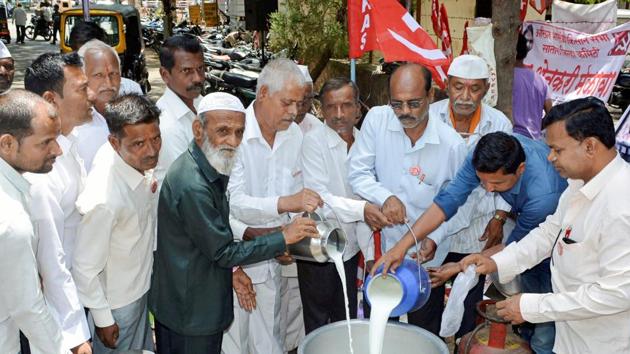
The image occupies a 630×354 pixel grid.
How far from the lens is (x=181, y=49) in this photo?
12.5 feet

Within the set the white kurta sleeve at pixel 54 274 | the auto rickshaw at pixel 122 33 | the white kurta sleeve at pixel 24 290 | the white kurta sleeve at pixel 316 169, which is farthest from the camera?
the auto rickshaw at pixel 122 33

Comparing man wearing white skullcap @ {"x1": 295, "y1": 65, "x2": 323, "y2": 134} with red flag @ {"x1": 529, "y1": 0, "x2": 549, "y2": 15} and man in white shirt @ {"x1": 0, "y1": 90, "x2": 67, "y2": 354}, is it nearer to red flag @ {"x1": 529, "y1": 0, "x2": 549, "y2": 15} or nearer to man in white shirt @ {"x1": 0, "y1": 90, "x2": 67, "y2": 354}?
man in white shirt @ {"x1": 0, "y1": 90, "x2": 67, "y2": 354}

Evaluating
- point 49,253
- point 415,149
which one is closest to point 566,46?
point 415,149

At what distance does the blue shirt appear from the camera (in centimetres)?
284

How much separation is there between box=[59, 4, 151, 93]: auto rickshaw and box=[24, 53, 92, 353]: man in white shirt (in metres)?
9.92

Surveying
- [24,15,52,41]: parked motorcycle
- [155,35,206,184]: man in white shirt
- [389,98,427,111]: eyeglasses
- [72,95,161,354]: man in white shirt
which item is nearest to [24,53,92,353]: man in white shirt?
[72,95,161,354]: man in white shirt

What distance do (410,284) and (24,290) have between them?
5.16 ft

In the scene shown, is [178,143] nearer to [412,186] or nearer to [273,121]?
[273,121]

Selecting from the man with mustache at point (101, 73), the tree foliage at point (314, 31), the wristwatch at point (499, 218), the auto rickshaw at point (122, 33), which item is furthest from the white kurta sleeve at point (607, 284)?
the auto rickshaw at point (122, 33)

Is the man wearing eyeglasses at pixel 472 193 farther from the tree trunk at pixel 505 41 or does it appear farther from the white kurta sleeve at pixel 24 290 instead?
the white kurta sleeve at pixel 24 290

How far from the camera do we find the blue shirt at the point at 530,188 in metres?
2.84

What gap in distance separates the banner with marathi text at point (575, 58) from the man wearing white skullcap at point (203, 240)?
12.1 feet

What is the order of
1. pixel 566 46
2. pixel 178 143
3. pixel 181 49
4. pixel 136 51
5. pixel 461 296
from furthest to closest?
pixel 136 51
pixel 566 46
pixel 181 49
pixel 178 143
pixel 461 296

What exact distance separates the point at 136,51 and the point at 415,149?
11.7 meters
